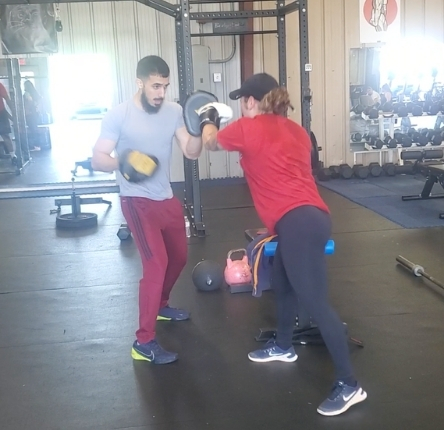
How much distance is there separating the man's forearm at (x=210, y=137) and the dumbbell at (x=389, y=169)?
589 centimetres

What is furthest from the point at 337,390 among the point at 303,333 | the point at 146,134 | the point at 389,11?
the point at 389,11

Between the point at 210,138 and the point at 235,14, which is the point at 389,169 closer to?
the point at 235,14

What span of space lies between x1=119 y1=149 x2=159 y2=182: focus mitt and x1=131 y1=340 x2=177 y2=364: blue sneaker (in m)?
0.78

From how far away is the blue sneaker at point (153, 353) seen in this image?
2723mm

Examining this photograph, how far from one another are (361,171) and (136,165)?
571 centimetres

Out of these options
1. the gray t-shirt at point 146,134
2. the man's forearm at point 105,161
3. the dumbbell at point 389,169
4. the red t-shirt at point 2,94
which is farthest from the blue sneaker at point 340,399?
the red t-shirt at point 2,94

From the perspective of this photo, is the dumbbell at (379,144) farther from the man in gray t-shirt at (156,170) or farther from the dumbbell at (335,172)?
the man in gray t-shirt at (156,170)

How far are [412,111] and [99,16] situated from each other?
4.29 metres

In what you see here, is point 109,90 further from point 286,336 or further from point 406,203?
point 286,336

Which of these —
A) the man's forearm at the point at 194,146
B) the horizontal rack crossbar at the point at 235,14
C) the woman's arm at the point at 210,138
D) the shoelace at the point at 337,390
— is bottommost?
the shoelace at the point at 337,390

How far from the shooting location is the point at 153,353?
107 inches

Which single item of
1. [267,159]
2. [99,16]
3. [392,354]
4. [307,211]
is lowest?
[392,354]

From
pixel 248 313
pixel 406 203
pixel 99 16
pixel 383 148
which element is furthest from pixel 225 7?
pixel 248 313

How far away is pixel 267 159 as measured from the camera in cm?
220
